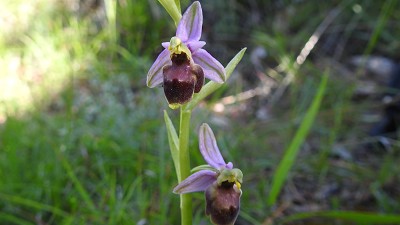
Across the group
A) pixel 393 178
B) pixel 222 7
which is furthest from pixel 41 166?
pixel 222 7

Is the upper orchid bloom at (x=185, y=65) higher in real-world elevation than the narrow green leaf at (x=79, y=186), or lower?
higher

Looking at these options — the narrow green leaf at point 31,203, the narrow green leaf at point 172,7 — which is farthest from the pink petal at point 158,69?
the narrow green leaf at point 31,203

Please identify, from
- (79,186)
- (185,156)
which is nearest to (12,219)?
(79,186)

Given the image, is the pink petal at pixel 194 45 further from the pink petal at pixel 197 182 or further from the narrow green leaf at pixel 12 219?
the narrow green leaf at pixel 12 219

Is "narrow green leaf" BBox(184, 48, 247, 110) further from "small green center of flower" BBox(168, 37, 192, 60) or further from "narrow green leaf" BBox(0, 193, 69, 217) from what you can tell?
"narrow green leaf" BBox(0, 193, 69, 217)

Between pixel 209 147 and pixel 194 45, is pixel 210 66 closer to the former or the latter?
pixel 194 45

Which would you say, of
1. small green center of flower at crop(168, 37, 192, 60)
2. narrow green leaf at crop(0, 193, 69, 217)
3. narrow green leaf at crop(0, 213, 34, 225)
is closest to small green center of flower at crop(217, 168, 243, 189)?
small green center of flower at crop(168, 37, 192, 60)
